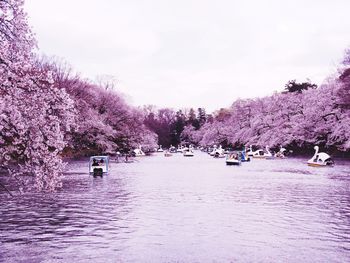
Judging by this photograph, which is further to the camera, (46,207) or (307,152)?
(307,152)

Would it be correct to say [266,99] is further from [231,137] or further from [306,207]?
[306,207]

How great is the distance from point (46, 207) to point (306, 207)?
43.3 feet

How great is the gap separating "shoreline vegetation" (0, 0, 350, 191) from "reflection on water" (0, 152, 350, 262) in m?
2.18

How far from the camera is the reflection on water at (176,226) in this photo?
14492 millimetres

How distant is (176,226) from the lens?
18.8 meters

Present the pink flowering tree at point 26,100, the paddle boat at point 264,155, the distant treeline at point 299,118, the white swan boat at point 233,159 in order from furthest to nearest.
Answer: the paddle boat at point 264,155 < the distant treeline at point 299,118 < the white swan boat at point 233,159 < the pink flowering tree at point 26,100

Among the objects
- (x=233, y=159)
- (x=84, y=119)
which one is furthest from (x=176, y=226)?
(x=84, y=119)

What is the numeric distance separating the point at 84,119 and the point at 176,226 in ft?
213

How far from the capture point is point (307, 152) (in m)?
99.1

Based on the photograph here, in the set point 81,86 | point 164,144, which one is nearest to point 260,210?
point 81,86

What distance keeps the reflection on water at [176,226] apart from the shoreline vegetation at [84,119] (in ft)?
7.14

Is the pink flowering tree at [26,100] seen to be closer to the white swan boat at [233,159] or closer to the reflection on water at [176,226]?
the reflection on water at [176,226]

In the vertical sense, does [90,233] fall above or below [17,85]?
Answer: below

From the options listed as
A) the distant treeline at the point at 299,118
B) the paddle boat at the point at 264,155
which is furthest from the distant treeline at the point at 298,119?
the paddle boat at the point at 264,155
